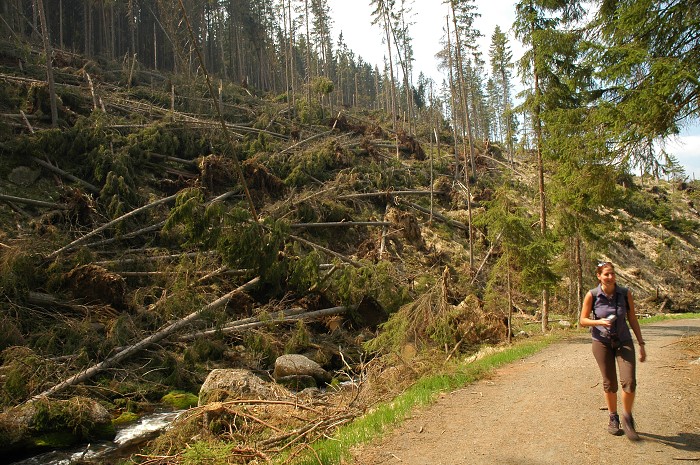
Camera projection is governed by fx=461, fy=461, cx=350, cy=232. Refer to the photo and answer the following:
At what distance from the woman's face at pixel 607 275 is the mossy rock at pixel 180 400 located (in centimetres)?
840

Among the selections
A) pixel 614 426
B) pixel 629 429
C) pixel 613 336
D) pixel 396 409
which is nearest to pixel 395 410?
pixel 396 409

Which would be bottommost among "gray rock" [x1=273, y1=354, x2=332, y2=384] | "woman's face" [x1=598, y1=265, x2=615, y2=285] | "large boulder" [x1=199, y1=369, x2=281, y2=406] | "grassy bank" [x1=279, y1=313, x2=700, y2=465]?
"gray rock" [x1=273, y1=354, x2=332, y2=384]

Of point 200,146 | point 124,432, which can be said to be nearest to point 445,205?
point 200,146

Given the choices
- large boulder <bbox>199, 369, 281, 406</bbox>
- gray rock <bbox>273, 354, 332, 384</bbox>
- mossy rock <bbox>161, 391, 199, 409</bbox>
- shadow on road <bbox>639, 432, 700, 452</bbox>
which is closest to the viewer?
shadow on road <bbox>639, 432, 700, 452</bbox>

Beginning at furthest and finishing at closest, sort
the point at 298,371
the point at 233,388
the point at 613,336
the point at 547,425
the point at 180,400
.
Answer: the point at 298,371 < the point at 180,400 < the point at 233,388 < the point at 547,425 < the point at 613,336

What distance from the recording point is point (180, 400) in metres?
9.90

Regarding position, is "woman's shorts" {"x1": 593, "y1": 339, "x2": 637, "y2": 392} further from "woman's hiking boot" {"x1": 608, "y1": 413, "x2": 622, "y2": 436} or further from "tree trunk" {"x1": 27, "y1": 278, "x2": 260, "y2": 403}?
"tree trunk" {"x1": 27, "y1": 278, "x2": 260, "y2": 403}

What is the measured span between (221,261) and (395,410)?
32.1 ft

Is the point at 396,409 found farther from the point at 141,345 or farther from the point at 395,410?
the point at 141,345

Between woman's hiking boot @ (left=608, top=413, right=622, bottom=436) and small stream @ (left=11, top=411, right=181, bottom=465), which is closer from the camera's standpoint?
woman's hiking boot @ (left=608, top=413, right=622, bottom=436)

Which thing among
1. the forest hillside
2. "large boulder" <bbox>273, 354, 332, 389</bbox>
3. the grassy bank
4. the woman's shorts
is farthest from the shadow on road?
"large boulder" <bbox>273, 354, 332, 389</bbox>

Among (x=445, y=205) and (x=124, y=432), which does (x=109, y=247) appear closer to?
(x=124, y=432)

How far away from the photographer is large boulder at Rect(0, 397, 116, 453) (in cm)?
750

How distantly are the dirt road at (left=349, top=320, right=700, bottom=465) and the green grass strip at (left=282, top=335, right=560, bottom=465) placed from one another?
176 mm
